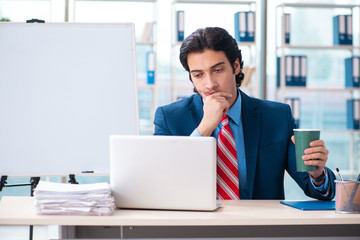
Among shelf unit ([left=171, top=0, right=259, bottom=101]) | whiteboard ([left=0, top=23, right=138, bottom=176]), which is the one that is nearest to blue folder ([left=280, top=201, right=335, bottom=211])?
whiteboard ([left=0, top=23, right=138, bottom=176])

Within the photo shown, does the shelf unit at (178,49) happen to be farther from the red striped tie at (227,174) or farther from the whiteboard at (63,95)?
the red striped tie at (227,174)

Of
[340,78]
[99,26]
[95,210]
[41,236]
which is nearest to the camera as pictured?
[95,210]

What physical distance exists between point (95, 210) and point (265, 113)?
0.94 metres

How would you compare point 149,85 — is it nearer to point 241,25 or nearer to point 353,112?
point 241,25

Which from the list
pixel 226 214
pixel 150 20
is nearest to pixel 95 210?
pixel 226 214

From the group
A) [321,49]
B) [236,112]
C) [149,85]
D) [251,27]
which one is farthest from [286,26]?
[236,112]

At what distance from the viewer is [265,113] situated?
2.01m

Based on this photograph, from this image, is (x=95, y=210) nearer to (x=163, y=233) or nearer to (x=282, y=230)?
(x=163, y=233)

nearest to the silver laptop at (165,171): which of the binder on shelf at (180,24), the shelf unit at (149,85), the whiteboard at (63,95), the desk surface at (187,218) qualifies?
the desk surface at (187,218)

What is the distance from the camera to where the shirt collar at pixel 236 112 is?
196 cm

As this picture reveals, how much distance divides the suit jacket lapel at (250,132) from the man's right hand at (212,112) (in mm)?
138

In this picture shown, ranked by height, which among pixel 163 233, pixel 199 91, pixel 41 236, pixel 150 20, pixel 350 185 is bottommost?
pixel 41 236

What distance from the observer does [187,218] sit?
4.28ft

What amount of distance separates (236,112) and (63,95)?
0.98m
